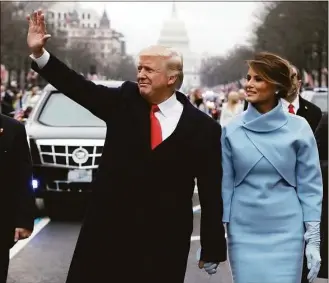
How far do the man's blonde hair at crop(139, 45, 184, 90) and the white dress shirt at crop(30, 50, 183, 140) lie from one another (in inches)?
4.0

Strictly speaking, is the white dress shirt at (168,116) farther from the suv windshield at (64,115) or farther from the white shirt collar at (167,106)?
the suv windshield at (64,115)

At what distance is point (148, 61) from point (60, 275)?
3957 millimetres

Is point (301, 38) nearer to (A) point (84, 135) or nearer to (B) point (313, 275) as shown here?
(A) point (84, 135)

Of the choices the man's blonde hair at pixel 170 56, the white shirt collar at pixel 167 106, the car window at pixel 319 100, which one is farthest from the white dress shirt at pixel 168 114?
the car window at pixel 319 100

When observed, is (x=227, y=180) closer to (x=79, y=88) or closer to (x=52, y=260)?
(x=79, y=88)

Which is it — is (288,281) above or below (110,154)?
below

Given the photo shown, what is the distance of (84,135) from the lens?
11.6 m

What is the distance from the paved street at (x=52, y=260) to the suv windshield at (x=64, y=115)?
1762mm

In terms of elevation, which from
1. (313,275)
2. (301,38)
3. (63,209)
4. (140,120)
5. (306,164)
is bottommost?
(301,38)

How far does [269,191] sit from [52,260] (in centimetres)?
453

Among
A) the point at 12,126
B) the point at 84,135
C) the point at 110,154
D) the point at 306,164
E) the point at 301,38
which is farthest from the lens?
the point at 301,38

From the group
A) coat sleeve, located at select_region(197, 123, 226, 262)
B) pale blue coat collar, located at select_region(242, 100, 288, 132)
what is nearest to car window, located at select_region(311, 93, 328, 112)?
pale blue coat collar, located at select_region(242, 100, 288, 132)

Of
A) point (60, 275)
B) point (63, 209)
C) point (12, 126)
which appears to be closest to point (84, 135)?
point (63, 209)

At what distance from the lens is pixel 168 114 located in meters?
4.50
